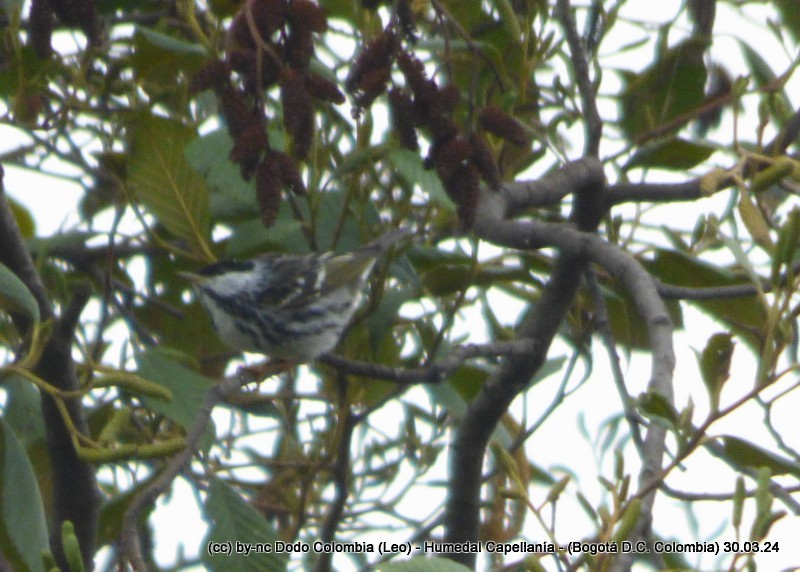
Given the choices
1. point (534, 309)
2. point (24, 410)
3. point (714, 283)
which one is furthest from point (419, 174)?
point (24, 410)

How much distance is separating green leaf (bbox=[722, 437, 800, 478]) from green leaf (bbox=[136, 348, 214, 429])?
3.19 ft

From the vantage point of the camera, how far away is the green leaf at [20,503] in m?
→ 1.73

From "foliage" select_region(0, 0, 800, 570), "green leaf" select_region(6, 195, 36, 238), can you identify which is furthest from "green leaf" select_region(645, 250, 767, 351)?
"green leaf" select_region(6, 195, 36, 238)

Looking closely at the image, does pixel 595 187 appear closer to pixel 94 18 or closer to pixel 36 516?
pixel 94 18

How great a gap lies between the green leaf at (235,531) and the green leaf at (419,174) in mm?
691

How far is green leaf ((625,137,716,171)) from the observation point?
2.28 meters

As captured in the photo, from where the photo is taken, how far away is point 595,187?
237cm

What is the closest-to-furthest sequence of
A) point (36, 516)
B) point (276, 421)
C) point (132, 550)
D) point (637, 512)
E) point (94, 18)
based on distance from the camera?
point (637, 512) < point (132, 550) < point (36, 516) < point (94, 18) < point (276, 421)

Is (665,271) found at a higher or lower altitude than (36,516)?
higher

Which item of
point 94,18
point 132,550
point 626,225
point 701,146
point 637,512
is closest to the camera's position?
point 637,512

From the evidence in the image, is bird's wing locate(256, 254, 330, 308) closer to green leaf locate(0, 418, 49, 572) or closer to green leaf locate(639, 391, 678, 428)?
green leaf locate(0, 418, 49, 572)

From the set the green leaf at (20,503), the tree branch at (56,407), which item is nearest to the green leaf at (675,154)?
the tree branch at (56,407)

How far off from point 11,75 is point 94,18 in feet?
1.83

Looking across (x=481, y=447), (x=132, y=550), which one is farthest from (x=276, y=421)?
(x=132, y=550)
